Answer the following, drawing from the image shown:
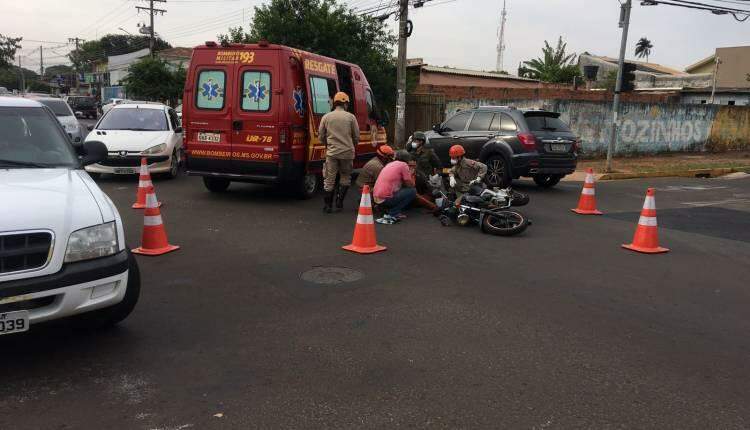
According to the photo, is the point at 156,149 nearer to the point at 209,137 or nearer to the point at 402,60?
the point at 209,137

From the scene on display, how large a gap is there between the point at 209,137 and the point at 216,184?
146 centimetres

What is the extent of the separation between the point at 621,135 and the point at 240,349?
20563 mm

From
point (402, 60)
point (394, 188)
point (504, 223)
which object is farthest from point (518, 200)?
point (402, 60)

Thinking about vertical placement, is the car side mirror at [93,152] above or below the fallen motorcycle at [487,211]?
above

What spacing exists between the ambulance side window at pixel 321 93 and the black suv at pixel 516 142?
127 inches

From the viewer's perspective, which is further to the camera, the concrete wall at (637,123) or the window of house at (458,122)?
the concrete wall at (637,123)

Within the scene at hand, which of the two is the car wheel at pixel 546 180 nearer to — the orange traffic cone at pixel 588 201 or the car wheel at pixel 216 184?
the orange traffic cone at pixel 588 201

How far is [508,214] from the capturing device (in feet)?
27.0

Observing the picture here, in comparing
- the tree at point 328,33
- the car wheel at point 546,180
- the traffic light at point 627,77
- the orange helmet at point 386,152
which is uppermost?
the tree at point 328,33

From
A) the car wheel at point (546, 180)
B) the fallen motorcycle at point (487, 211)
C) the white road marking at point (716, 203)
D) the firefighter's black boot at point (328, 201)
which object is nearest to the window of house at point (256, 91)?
Answer: the firefighter's black boot at point (328, 201)

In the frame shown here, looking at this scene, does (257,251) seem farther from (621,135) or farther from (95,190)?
(621,135)

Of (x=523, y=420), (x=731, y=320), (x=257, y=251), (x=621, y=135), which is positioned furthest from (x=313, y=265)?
(x=621, y=135)

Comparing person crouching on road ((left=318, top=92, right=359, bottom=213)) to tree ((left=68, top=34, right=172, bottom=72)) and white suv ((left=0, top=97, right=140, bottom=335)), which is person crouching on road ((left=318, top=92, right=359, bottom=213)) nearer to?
white suv ((left=0, top=97, right=140, bottom=335))

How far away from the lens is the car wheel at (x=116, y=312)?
405 centimetres
